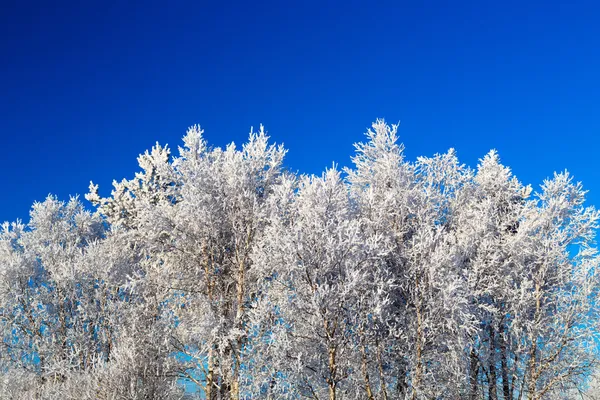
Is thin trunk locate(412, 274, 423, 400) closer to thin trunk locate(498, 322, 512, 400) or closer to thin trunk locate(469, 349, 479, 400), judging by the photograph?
thin trunk locate(469, 349, 479, 400)

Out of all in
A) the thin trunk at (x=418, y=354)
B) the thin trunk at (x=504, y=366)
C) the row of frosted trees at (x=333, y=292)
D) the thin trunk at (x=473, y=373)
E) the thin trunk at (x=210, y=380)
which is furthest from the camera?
the thin trunk at (x=504, y=366)

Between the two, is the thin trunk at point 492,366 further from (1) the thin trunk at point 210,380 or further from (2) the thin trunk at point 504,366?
(1) the thin trunk at point 210,380

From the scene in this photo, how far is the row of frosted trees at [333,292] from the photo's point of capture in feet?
40.4

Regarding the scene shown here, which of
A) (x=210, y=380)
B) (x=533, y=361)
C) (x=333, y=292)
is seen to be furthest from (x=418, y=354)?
(x=210, y=380)

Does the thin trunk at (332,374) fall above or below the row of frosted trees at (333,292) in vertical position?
below

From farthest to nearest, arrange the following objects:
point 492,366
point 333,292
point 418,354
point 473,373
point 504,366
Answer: point 492,366
point 473,373
point 504,366
point 418,354
point 333,292

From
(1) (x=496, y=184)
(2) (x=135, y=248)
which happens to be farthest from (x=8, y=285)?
(1) (x=496, y=184)

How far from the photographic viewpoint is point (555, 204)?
682 inches

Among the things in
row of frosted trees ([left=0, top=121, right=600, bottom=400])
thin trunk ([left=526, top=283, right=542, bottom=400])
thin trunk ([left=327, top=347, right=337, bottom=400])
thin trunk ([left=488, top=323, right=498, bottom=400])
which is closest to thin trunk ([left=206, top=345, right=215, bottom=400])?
row of frosted trees ([left=0, top=121, right=600, bottom=400])

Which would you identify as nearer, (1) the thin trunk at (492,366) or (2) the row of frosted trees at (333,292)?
(2) the row of frosted trees at (333,292)

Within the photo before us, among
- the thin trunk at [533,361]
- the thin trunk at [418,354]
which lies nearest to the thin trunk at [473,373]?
the thin trunk at [533,361]

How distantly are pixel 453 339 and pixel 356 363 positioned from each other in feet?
9.74

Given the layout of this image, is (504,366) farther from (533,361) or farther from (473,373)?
(533,361)

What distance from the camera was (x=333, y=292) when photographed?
11477 millimetres
